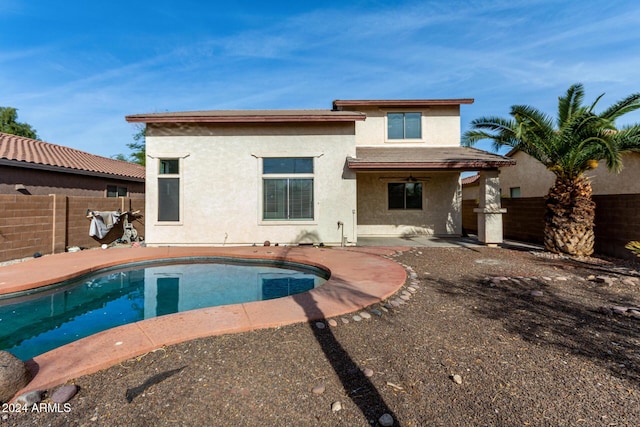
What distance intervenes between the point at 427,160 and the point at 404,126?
12.0 ft

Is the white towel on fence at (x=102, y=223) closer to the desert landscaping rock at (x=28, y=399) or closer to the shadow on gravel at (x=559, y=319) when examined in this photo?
the desert landscaping rock at (x=28, y=399)

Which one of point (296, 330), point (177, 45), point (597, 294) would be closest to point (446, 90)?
point (597, 294)

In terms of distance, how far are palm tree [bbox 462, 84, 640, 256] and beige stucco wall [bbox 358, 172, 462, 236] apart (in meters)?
4.00

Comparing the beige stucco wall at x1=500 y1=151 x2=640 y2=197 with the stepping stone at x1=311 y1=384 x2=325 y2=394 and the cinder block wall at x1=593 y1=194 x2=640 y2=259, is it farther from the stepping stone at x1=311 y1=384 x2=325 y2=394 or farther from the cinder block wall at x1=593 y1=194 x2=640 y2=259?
the stepping stone at x1=311 y1=384 x2=325 y2=394

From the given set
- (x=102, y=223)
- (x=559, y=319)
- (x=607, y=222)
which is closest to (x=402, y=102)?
(x=607, y=222)

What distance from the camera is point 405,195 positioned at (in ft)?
44.7

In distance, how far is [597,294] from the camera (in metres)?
5.33

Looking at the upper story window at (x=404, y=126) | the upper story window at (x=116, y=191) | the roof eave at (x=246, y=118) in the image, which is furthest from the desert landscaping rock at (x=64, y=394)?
the upper story window at (x=116, y=191)

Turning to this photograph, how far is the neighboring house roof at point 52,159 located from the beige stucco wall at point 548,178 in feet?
68.8

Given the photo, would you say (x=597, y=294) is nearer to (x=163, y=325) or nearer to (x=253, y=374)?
(x=253, y=374)

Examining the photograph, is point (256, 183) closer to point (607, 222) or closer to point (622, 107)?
point (622, 107)

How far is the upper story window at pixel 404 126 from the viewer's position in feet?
44.0

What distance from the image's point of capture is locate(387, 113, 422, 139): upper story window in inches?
528

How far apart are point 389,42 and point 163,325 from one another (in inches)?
600
